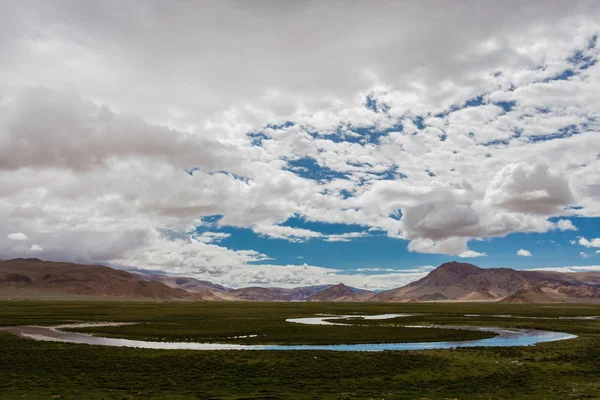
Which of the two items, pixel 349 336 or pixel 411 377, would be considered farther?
pixel 349 336

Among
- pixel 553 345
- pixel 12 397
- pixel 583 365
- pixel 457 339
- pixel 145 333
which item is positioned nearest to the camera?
pixel 12 397

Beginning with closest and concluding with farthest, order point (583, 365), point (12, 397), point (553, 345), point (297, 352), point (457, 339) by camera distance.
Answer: point (12, 397) → point (583, 365) → point (297, 352) → point (553, 345) → point (457, 339)

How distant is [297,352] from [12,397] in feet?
82.0

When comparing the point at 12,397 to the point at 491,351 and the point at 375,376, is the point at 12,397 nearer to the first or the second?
the point at 375,376

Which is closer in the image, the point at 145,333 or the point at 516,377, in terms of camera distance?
the point at 516,377

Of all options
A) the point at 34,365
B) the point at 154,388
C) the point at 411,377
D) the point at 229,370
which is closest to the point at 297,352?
the point at 229,370

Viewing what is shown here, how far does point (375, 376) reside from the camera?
32594 mm

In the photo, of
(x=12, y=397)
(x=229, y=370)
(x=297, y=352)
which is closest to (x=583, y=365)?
(x=297, y=352)

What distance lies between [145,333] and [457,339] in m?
42.4

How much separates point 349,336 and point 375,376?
30091 millimetres

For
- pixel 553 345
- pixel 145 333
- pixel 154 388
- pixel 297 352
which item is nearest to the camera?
pixel 154 388

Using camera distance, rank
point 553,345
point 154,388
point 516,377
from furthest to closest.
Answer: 1. point 553,345
2. point 516,377
3. point 154,388

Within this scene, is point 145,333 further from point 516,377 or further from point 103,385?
point 516,377

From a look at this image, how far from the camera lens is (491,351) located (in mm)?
45188
